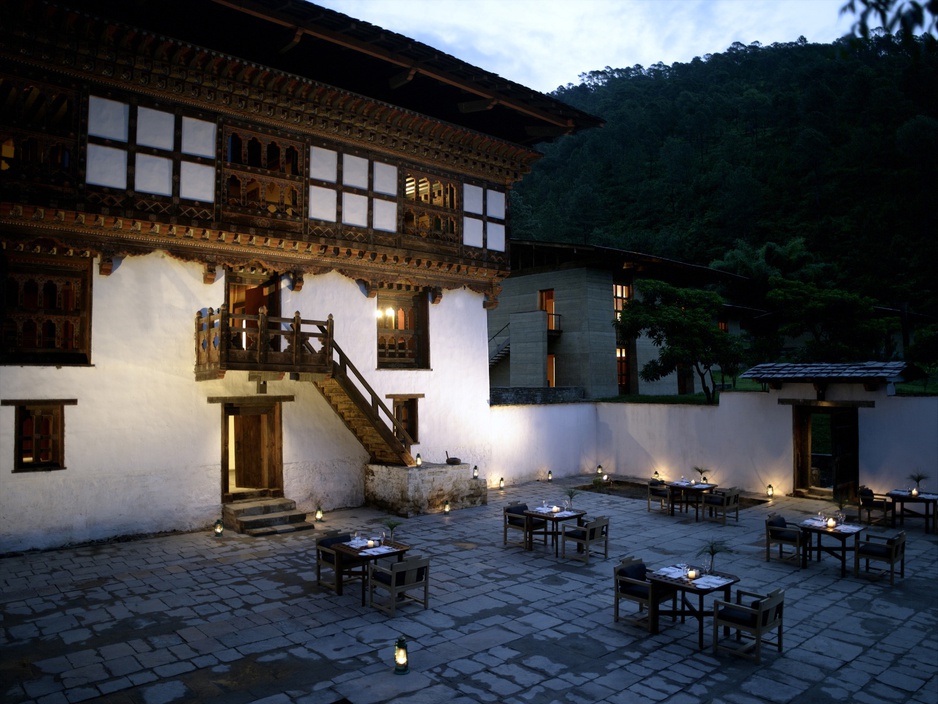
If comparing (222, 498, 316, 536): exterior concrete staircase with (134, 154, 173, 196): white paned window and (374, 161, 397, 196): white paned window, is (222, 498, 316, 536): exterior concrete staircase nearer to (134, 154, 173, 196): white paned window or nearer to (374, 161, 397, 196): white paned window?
(134, 154, 173, 196): white paned window

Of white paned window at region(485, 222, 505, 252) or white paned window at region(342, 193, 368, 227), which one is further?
white paned window at region(485, 222, 505, 252)

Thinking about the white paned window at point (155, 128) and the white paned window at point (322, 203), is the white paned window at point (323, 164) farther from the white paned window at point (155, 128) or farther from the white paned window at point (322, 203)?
the white paned window at point (155, 128)

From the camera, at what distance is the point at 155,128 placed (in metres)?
14.9

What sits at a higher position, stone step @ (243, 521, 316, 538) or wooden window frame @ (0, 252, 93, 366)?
wooden window frame @ (0, 252, 93, 366)

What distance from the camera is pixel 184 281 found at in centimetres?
1553

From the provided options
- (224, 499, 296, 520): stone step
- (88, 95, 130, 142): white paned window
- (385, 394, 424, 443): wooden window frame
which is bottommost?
(224, 499, 296, 520): stone step

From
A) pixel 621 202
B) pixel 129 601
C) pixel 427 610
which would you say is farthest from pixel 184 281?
pixel 621 202

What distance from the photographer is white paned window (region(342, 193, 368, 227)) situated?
708 inches

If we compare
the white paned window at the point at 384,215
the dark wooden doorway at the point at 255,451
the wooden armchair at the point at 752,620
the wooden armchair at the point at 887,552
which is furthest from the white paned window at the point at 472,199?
the wooden armchair at the point at 752,620

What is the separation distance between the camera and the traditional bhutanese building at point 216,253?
13664 mm

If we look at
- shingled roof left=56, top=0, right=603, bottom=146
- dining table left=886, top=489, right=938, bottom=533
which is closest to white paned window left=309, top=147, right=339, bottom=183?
shingled roof left=56, top=0, right=603, bottom=146

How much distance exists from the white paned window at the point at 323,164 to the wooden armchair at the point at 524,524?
30.0 ft

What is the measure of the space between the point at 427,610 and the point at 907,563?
943 cm

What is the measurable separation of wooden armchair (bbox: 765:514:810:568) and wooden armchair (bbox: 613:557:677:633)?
4195mm
